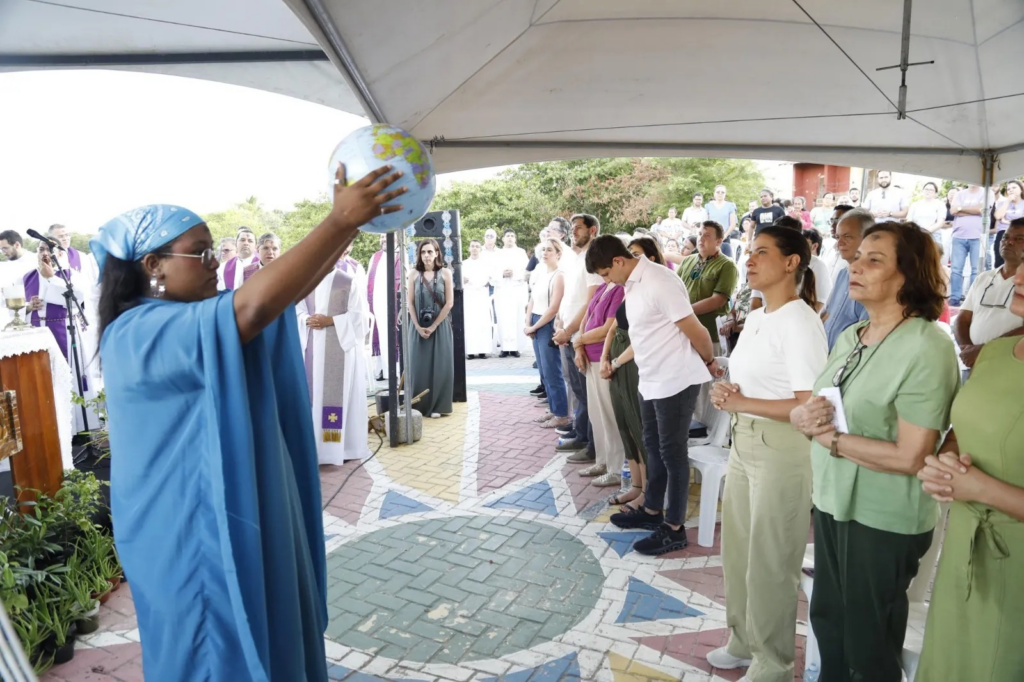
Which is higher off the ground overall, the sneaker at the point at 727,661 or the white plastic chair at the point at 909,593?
the white plastic chair at the point at 909,593

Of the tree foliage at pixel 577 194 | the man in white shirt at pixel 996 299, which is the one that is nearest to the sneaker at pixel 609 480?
the man in white shirt at pixel 996 299

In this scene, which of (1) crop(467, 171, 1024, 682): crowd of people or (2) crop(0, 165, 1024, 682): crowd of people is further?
(1) crop(467, 171, 1024, 682): crowd of people

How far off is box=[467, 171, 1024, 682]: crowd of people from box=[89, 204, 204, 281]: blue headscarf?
78.8 inches

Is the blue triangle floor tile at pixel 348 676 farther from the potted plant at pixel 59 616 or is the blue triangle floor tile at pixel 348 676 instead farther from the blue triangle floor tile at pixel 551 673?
the potted plant at pixel 59 616

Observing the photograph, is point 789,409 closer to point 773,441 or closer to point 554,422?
point 773,441

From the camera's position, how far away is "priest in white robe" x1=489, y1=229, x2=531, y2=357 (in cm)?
1245

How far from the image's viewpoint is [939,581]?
2.05 m

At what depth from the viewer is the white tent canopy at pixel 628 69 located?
352 cm

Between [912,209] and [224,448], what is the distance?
1313 cm

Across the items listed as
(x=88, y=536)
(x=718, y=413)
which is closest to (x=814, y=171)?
(x=718, y=413)

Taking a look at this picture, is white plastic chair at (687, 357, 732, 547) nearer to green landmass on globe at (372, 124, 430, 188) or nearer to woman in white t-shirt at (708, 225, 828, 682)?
woman in white t-shirt at (708, 225, 828, 682)

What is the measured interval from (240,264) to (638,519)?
6373 millimetres

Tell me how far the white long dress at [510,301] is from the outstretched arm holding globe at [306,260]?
10.9m

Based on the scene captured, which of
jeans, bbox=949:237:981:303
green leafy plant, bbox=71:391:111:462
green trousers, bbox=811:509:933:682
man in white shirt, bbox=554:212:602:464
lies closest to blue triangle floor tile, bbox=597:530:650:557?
man in white shirt, bbox=554:212:602:464
